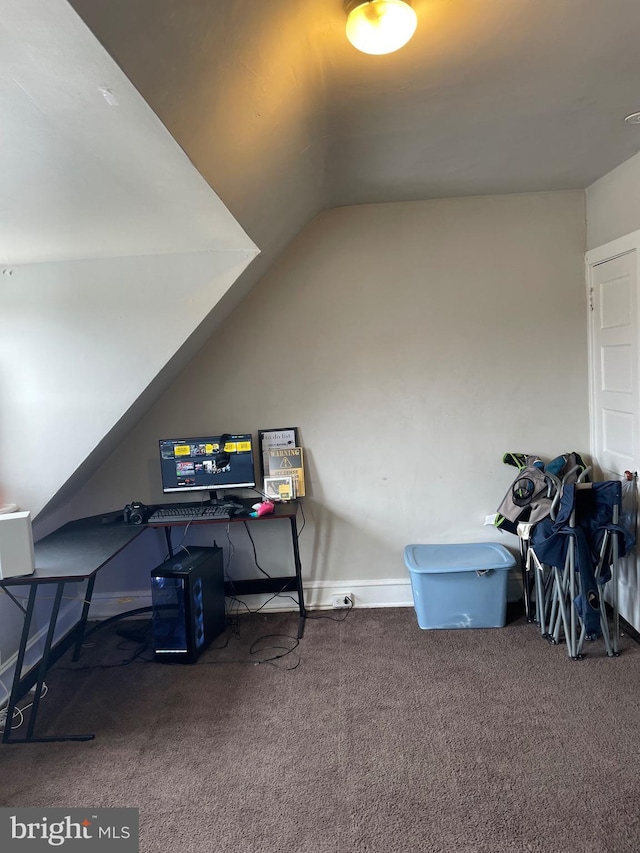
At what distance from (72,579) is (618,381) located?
2836mm

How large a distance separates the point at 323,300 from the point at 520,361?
1.23m

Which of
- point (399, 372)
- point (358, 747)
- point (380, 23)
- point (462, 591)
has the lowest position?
point (358, 747)

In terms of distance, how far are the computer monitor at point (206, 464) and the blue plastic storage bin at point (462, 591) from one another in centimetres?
112

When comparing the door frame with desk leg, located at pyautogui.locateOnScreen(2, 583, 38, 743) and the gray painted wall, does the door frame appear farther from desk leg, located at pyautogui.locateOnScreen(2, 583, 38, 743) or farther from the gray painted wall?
desk leg, located at pyautogui.locateOnScreen(2, 583, 38, 743)

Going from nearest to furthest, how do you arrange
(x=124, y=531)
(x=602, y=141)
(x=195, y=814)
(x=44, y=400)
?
(x=195, y=814) < (x=602, y=141) < (x=44, y=400) < (x=124, y=531)

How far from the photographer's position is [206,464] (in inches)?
126

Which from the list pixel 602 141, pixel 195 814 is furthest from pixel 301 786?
pixel 602 141

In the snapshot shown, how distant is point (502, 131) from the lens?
7.35 ft

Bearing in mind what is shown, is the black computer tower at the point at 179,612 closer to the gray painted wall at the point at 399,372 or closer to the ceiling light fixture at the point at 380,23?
the gray painted wall at the point at 399,372

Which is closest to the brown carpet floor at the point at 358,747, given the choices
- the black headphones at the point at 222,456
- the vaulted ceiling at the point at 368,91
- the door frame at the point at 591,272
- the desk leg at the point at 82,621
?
the desk leg at the point at 82,621

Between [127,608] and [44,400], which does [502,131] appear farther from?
[127,608]

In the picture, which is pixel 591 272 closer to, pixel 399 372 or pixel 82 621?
pixel 399 372

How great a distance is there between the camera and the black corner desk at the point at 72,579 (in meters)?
2.29

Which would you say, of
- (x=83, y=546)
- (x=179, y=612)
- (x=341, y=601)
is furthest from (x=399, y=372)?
(x=83, y=546)
